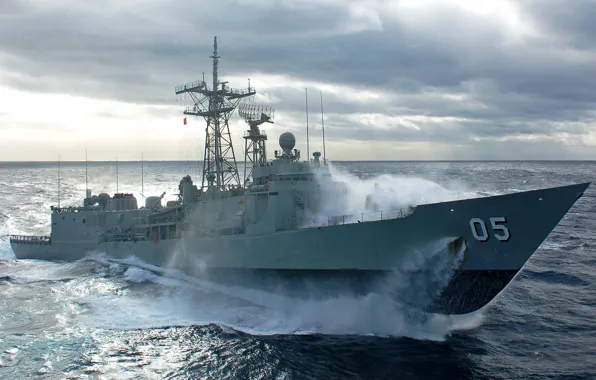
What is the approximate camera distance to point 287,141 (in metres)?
21.6

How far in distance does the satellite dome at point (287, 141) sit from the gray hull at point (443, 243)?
480 cm

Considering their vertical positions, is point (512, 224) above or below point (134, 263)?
above

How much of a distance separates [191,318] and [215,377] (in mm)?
5194

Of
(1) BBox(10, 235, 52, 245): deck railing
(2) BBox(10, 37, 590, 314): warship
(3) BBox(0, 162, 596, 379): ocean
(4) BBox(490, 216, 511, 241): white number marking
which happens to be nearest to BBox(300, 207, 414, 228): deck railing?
(2) BBox(10, 37, 590, 314): warship

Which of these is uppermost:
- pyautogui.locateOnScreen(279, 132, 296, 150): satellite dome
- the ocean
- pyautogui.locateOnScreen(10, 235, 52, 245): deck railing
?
pyautogui.locateOnScreen(279, 132, 296, 150): satellite dome

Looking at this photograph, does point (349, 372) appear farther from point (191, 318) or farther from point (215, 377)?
point (191, 318)

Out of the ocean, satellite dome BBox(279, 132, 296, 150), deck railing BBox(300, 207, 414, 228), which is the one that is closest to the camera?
the ocean

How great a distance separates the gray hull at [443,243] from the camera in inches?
569

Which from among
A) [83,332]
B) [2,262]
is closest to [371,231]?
[83,332]

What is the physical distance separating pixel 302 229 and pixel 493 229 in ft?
21.0

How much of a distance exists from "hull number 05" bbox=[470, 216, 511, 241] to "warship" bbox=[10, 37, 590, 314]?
3cm

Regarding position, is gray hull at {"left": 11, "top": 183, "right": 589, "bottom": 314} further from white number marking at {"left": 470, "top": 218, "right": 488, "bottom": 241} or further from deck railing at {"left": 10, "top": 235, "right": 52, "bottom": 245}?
deck railing at {"left": 10, "top": 235, "right": 52, "bottom": 245}

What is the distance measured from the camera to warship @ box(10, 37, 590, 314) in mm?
14805

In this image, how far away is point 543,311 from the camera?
60.0 ft
